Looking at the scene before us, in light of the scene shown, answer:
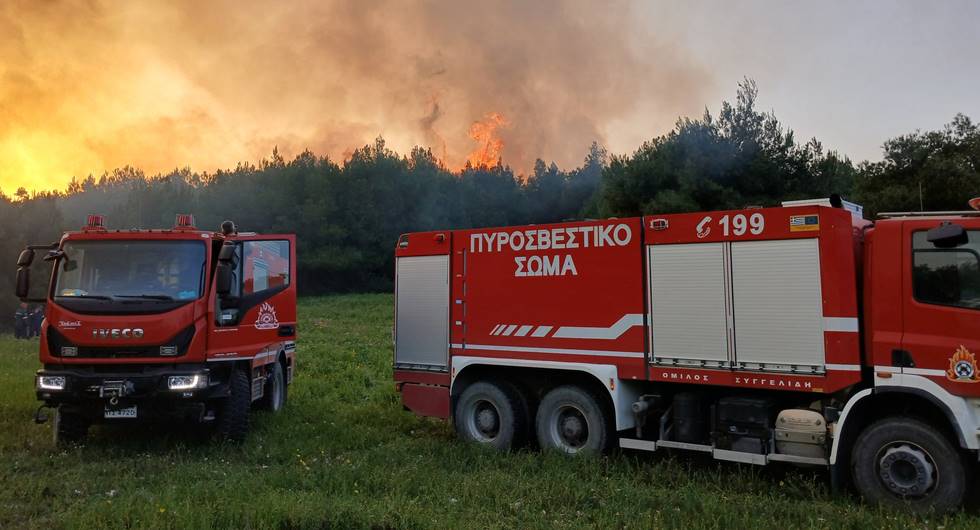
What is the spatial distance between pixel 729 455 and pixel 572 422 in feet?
6.26

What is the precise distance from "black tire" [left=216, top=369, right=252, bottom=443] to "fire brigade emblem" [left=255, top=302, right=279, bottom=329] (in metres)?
0.83

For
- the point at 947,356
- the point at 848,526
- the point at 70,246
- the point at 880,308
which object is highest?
the point at 70,246

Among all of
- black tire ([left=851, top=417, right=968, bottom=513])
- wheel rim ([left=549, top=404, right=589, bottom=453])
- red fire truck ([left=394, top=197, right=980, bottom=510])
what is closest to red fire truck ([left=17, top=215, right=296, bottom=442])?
red fire truck ([left=394, top=197, right=980, bottom=510])

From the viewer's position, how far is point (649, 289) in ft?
25.3

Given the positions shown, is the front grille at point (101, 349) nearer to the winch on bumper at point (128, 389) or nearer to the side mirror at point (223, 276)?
the winch on bumper at point (128, 389)

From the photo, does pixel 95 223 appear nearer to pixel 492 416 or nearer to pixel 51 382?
pixel 51 382

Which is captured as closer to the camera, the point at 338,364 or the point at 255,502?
the point at 255,502

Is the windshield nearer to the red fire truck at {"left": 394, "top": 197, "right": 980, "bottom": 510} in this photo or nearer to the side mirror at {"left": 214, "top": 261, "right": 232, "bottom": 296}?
the side mirror at {"left": 214, "top": 261, "right": 232, "bottom": 296}

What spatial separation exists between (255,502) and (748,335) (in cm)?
493

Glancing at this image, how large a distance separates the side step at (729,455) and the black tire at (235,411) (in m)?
4.92

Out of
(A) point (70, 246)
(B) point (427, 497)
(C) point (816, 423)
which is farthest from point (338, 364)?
(C) point (816, 423)

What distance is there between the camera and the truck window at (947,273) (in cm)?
611

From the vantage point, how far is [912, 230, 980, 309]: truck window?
6.11m

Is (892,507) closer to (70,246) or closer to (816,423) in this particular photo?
(816,423)
